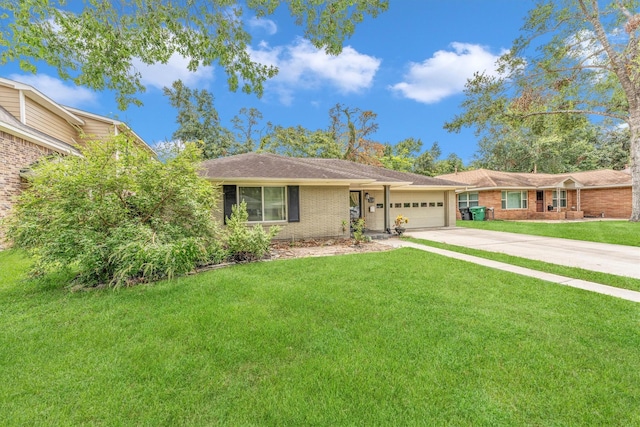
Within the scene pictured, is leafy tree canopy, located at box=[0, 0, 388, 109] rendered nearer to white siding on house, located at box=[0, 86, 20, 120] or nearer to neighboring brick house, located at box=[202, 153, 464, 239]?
neighboring brick house, located at box=[202, 153, 464, 239]

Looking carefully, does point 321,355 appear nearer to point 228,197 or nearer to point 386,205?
point 228,197

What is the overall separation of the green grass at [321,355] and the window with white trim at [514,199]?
18.1 metres

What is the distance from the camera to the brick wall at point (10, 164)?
8.98 meters

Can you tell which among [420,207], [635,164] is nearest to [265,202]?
[420,207]

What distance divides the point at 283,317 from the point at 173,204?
3.72 meters

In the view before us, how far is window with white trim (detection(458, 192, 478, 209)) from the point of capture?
2103 cm

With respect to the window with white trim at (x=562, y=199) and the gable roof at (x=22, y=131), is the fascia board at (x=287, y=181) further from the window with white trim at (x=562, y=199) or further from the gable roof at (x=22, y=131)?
the window with white trim at (x=562, y=199)

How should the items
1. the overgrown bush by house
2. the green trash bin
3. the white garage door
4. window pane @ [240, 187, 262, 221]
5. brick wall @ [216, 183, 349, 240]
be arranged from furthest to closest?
the green trash bin < the white garage door < brick wall @ [216, 183, 349, 240] < window pane @ [240, 187, 262, 221] < the overgrown bush by house

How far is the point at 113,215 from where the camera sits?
5.54 m

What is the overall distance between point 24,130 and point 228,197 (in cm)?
719

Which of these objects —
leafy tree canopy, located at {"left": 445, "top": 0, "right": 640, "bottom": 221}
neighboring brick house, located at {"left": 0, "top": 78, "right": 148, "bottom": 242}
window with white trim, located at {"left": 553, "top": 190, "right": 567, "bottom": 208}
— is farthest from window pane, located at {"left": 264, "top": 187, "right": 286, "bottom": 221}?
window with white trim, located at {"left": 553, "top": 190, "right": 567, "bottom": 208}

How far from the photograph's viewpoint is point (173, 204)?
19.6ft

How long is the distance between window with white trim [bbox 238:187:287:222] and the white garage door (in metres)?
A: 6.76

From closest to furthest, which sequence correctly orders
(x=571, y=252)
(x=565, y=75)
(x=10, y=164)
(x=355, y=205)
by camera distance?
(x=571, y=252), (x=10, y=164), (x=355, y=205), (x=565, y=75)
